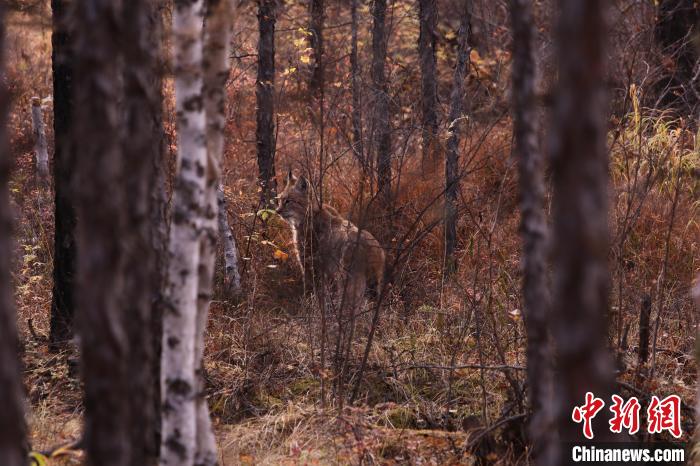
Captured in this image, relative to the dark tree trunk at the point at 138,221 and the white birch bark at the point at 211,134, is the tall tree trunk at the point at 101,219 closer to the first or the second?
the dark tree trunk at the point at 138,221

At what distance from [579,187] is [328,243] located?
6904 mm

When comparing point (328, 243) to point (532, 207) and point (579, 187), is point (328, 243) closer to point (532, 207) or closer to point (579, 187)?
point (532, 207)

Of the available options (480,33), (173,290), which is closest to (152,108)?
(173,290)

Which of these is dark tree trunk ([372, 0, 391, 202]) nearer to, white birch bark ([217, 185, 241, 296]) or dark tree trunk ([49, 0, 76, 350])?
white birch bark ([217, 185, 241, 296])

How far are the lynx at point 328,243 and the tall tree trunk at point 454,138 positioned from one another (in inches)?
33.4

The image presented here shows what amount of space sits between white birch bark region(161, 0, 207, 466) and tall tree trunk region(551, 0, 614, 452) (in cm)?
195

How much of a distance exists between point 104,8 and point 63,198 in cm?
431

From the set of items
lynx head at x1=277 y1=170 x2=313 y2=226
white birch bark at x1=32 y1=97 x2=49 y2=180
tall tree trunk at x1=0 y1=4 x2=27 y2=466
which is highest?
white birch bark at x1=32 y1=97 x2=49 y2=180

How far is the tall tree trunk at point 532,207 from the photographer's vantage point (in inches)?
138

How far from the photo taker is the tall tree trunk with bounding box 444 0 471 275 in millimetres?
8961

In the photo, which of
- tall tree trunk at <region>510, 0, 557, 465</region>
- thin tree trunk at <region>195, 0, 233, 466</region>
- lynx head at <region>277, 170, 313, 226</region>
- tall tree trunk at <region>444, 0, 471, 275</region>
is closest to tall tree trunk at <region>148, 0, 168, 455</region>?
thin tree trunk at <region>195, 0, 233, 466</region>

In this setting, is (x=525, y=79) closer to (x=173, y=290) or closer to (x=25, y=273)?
(x=173, y=290)

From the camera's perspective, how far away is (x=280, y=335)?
7.86 meters

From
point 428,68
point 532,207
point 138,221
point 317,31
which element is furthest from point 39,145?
point 532,207
